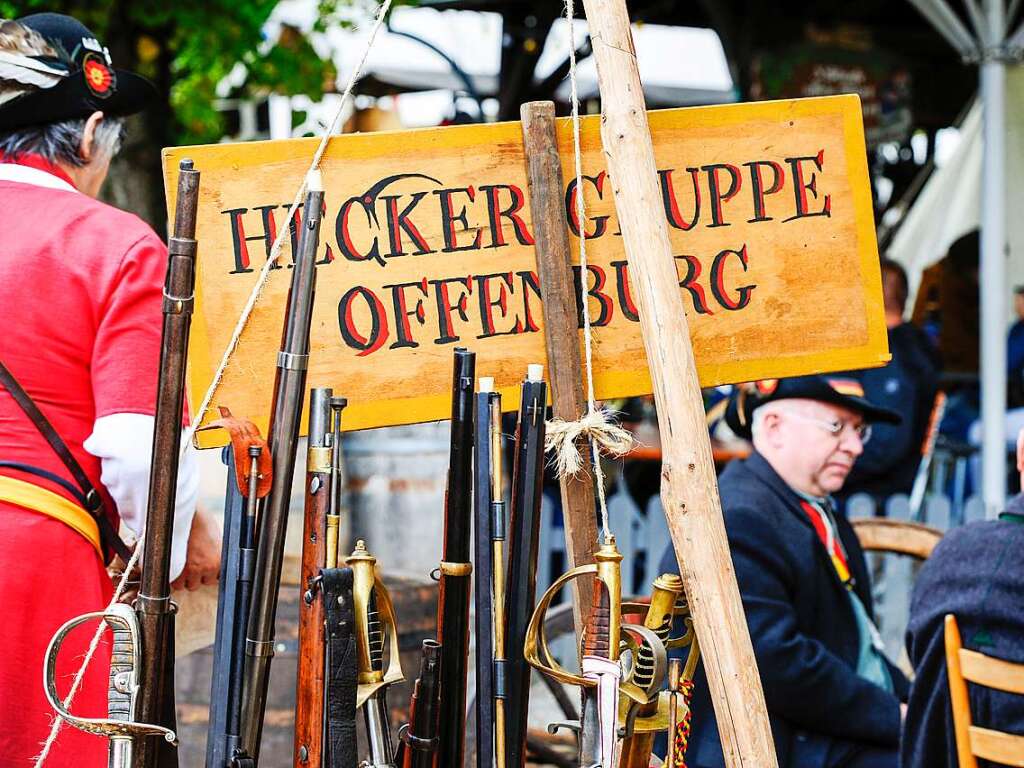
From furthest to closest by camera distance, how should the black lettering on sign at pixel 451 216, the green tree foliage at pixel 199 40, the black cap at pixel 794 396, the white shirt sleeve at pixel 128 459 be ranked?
the green tree foliage at pixel 199 40
the black cap at pixel 794 396
the white shirt sleeve at pixel 128 459
the black lettering on sign at pixel 451 216

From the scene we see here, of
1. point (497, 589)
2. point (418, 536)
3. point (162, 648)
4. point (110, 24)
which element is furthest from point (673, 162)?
point (110, 24)

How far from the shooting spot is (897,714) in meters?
2.80

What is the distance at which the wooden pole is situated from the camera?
1.45 meters

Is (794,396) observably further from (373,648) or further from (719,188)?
(373,648)

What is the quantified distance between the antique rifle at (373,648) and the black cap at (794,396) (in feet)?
5.55

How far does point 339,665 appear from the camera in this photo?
1488mm

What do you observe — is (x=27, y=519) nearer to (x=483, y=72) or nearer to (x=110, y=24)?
(x=110, y=24)

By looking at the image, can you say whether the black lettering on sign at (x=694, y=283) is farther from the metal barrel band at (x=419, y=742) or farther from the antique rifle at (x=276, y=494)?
the metal barrel band at (x=419, y=742)

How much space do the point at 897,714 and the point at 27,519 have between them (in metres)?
1.93

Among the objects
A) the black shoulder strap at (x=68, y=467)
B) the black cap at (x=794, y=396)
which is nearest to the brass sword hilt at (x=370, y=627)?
the black shoulder strap at (x=68, y=467)

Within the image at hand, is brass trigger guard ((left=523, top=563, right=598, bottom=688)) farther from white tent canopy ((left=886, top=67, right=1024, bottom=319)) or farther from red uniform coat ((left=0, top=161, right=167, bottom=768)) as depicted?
white tent canopy ((left=886, top=67, right=1024, bottom=319))

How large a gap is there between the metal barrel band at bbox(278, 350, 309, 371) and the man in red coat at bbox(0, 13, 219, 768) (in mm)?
420

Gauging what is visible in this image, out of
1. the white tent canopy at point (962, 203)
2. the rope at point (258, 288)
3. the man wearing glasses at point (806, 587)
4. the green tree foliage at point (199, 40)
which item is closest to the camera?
the rope at point (258, 288)

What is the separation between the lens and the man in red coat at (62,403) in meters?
1.91
